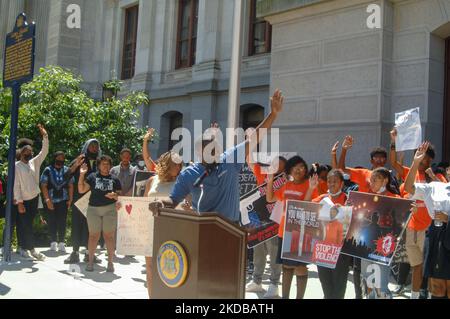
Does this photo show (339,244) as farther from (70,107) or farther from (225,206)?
(70,107)

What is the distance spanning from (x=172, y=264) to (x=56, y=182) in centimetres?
589

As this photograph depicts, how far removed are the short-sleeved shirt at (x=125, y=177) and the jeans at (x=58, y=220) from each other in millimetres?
1167

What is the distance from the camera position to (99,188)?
27.4 feet

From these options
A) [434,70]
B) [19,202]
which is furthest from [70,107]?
[434,70]

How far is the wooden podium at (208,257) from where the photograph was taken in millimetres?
4254

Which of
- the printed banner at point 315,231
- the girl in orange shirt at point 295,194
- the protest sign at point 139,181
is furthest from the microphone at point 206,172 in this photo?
the protest sign at point 139,181

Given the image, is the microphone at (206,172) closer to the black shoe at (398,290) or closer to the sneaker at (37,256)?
the black shoe at (398,290)

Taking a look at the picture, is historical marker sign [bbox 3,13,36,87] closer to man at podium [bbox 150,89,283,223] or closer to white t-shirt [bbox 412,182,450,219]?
man at podium [bbox 150,89,283,223]

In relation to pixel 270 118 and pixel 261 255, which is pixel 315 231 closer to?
pixel 270 118

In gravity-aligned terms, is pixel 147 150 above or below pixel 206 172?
above

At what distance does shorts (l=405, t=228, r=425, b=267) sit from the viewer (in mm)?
6680

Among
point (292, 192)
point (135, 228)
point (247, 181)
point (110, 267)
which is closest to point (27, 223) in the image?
point (110, 267)

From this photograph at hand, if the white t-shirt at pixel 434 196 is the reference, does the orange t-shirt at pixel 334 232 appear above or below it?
below
